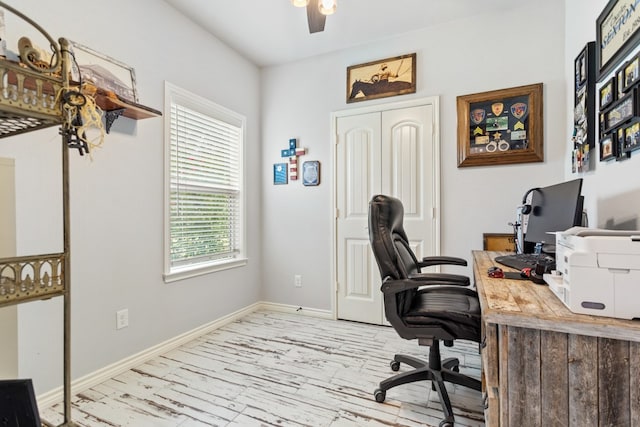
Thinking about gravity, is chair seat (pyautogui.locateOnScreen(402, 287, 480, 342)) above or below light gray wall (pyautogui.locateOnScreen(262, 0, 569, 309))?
below

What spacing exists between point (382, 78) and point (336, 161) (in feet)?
3.04

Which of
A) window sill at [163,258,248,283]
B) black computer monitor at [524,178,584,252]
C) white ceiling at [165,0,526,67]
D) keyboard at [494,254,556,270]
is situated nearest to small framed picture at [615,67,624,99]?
black computer monitor at [524,178,584,252]

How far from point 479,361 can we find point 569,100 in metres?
2.06

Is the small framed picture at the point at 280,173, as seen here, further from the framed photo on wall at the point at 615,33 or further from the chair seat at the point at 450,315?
the framed photo on wall at the point at 615,33

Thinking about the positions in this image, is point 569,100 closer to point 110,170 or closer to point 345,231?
point 345,231

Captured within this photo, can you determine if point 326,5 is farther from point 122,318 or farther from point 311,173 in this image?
point 122,318

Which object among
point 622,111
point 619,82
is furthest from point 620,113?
point 619,82

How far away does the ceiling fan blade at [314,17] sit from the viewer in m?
1.76

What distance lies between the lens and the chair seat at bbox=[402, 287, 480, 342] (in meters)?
1.54

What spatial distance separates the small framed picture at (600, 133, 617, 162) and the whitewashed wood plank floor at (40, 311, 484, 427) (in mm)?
1501

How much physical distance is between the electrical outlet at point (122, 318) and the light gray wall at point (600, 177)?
295 cm

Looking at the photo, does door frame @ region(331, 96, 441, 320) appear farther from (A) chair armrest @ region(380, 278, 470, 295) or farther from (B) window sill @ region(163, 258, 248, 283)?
(A) chair armrest @ region(380, 278, 470, 295)

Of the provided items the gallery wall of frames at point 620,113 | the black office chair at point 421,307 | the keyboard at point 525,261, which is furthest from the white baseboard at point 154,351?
the gallery wall of frames at point 620,113

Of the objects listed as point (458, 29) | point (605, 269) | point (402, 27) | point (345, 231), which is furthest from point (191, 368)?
point (458, 29)
